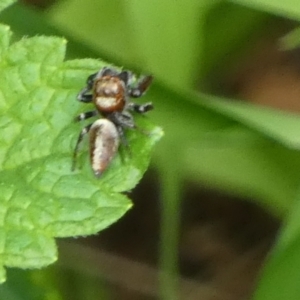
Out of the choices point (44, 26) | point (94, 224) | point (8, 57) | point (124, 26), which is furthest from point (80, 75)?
point (124, 26)

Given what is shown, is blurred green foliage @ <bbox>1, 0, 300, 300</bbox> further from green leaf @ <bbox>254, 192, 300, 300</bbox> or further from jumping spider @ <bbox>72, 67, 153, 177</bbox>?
jumping spider @ <bbox>72, 67, 153, 177</bbox>

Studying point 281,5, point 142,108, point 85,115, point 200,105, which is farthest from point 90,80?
point 281,5

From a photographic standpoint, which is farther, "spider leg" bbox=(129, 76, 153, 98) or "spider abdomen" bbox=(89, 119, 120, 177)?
"spider leg" bbox=(129, 76, 153, 98)

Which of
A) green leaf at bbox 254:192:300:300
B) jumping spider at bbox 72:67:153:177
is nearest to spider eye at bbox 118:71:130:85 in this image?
jumping spider at bbox 72:67:153:177

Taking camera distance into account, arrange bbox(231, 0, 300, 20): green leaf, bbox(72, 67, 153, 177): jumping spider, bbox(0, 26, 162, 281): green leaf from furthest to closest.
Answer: bbox(231, 0, 300, 20): green leaf
bbox(72, 67, 153, 177): jumping spider
bbox(0, 26, 162, 281): green leaf

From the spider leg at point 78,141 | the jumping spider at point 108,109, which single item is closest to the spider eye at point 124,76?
the jumping spider at point 108,109

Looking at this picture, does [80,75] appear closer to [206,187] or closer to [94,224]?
[94,224]
